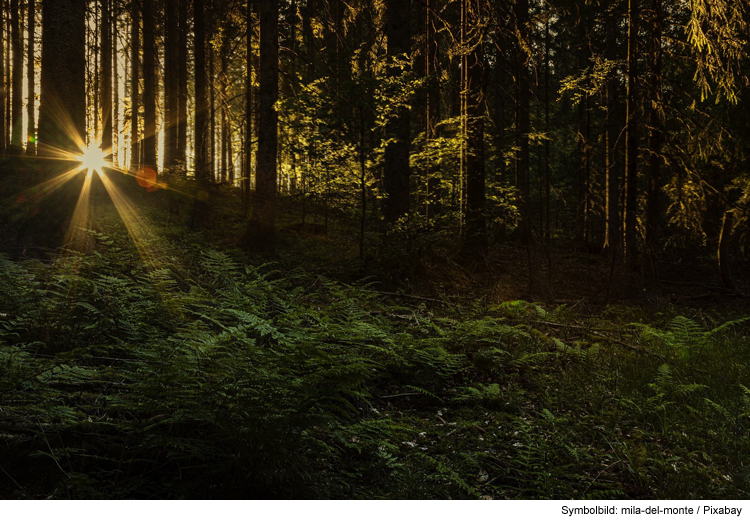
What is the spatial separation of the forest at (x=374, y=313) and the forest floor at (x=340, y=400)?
0.02 m

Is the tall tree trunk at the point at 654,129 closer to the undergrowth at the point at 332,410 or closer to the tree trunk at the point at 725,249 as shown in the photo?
the tree trunk at the point at 725,249

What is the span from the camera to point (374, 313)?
678 cm

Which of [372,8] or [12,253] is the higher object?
[372,8]

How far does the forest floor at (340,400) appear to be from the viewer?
2518 millimetres

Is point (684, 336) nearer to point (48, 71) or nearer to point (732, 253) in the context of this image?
point (48, 71)

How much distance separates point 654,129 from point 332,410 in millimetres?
8829

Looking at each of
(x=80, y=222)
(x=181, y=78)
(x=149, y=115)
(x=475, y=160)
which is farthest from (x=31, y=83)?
(x=475, y=160)

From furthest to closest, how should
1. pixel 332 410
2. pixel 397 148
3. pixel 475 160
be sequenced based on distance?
pixel 475 160 < pixel 397 148 < pixel 332 410

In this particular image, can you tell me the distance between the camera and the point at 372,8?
1280cm

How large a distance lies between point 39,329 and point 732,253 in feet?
67.4

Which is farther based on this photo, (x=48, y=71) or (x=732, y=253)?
(x=732, y=253)

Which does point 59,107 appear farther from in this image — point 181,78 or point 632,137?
point 632,137

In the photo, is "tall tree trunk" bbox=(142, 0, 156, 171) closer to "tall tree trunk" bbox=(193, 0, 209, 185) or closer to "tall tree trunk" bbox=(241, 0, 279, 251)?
"tall tree trunk" bbox=(193, 0, 209, 185)

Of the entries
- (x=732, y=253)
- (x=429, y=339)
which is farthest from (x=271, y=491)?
(x=732, y=253)
